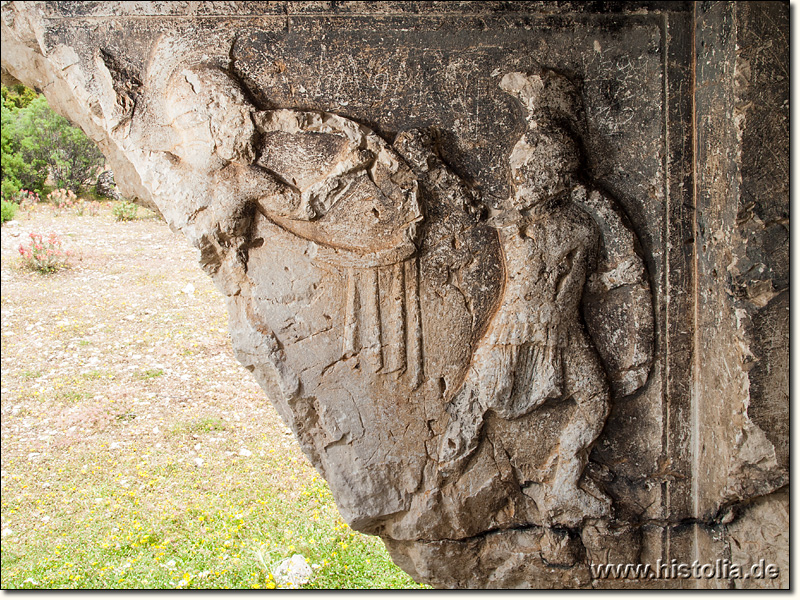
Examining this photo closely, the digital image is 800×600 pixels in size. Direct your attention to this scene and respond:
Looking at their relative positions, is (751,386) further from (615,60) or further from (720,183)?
(615,60)

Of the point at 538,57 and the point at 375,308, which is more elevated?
the point at 538,57

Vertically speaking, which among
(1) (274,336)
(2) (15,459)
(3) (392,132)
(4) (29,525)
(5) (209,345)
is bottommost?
(4) (29,525)

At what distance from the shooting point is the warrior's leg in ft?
7.43

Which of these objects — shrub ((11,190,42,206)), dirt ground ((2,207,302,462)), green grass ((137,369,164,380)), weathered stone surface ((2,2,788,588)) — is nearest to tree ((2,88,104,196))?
shrub ((11,190,42,206))

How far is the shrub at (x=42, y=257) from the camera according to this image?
16.2ft

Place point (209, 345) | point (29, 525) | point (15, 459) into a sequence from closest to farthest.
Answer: point (29, 525) < point (15, 459) < point (209, 345)

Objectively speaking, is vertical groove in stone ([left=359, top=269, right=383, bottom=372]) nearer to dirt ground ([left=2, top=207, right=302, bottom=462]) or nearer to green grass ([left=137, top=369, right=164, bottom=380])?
dirt ground ([left=2, top=207, right=302, bottom=462])

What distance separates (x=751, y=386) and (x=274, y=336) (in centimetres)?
167

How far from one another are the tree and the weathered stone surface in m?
4.13

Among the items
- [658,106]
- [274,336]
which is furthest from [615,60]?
[274,336]

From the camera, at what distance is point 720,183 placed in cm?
218

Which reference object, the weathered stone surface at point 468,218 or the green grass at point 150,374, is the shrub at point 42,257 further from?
the weathered stone surface at point 468,218

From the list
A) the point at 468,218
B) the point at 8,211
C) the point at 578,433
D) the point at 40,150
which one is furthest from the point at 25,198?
the point at 578,433

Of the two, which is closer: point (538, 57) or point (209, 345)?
point (538, 57)
